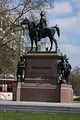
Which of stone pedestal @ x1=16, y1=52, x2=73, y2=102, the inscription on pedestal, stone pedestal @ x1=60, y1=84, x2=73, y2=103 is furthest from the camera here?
the inscription on pedestal

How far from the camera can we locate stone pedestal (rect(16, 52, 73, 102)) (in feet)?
79.9

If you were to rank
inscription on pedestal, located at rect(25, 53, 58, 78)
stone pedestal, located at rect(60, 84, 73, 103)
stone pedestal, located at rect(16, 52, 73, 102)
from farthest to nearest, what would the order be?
1. inscription on pedestal, located at rect(25, 53, 58, 78)
2. stone pedestal, located at rect(16, 52, 73, 102)
3. stone pedestal, located at rect(60, 84, 73, 103)

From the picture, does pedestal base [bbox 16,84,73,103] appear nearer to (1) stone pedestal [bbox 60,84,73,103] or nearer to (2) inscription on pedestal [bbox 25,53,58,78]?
(1) stone pedestal [bbox 60,84,73,103]

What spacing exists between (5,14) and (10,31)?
2.69 m

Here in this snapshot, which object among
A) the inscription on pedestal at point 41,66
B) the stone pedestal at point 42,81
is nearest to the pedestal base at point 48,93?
the stone pedestal at point 42,81

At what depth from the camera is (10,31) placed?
4294 centimetres

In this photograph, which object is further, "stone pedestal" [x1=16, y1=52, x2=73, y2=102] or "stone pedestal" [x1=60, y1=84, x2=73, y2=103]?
"stone pedestal" [x1=16, y1=52, x2=73, y2=102]

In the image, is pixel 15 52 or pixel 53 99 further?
pixel 15 52

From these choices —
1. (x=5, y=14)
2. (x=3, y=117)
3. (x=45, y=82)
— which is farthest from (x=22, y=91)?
(x=5, y=14)

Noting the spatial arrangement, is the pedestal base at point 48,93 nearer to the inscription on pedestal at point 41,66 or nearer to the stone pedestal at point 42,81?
the stone pedestal at point 42,81

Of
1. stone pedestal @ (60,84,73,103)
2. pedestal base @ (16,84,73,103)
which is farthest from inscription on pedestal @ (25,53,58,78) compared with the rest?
stone pedestal @ (60,84,73,103)

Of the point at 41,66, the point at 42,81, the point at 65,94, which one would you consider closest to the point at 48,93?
the point at 42,81

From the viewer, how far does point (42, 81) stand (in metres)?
24.8

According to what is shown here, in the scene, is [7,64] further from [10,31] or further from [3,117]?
[3,117]
